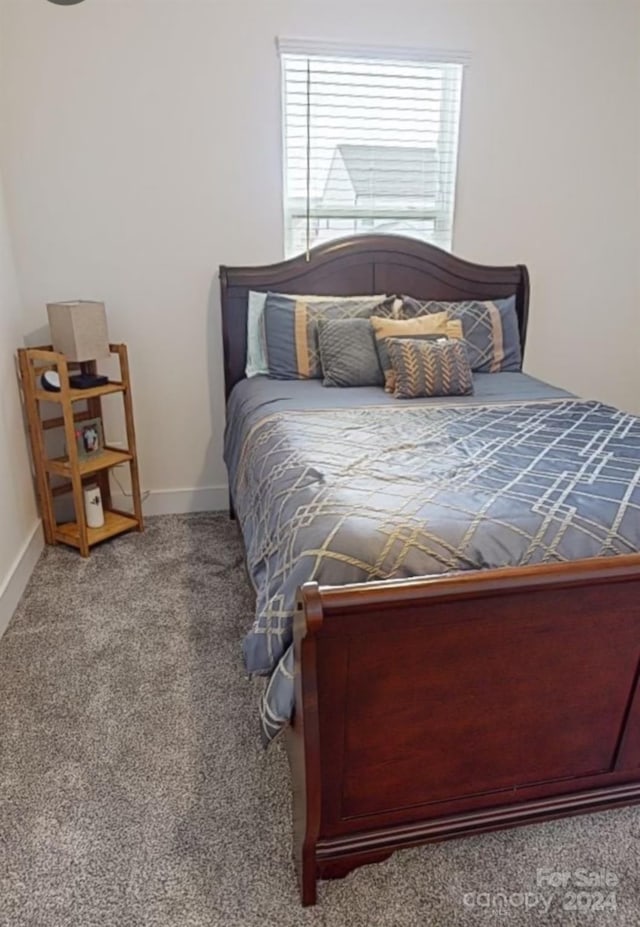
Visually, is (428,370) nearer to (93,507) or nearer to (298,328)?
(298,328)

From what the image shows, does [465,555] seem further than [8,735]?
No

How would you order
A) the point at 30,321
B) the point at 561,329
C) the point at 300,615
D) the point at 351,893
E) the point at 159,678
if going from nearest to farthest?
the point at 300,615
the point at 351,893
the point at 159,678
the point at 30,321
the point at 561,329

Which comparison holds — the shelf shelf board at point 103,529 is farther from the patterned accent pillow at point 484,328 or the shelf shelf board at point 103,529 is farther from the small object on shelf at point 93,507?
the patterned accent pillow at point 484,328

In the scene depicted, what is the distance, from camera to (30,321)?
→ 2.84 metres

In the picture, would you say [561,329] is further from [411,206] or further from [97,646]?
[97,646]

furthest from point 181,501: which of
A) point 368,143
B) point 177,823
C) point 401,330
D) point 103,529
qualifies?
point 368,143

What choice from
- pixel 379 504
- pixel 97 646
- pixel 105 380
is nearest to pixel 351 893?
pixel 379 504

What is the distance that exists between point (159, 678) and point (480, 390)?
1710 millimetres

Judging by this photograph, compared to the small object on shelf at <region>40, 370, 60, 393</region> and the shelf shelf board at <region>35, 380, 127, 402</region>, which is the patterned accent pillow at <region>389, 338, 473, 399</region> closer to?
the shelf shelf board at <region>35, 380, 127, 402</region>

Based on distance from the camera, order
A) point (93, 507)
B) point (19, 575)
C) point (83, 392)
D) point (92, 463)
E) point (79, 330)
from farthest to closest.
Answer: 1. point (93, 507)
2. point (92, 463)
3. point (83, 392)
4. point (79, 330)
5. point (19, 575)

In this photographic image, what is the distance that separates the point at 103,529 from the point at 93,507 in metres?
0.11

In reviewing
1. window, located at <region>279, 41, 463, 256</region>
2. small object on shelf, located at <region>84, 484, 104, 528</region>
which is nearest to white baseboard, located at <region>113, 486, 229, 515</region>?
small object on shelf, located at <region>84, 484, 104, 528</region>

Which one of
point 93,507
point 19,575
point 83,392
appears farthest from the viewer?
point 93,507

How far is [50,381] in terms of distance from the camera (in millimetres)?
2664
